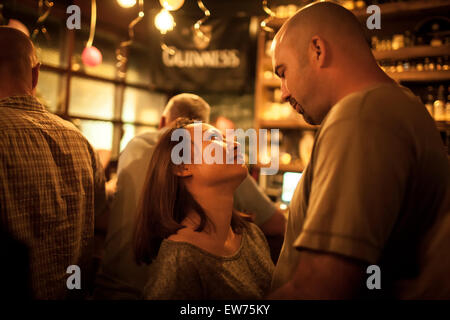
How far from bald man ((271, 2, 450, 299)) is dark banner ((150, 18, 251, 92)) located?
4442 mm

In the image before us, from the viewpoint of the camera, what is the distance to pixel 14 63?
1597 millimetres

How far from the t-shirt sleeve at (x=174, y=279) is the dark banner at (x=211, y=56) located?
174 inches

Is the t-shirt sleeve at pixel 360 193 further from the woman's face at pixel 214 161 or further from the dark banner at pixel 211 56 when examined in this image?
the dark banner at pixel 211 56

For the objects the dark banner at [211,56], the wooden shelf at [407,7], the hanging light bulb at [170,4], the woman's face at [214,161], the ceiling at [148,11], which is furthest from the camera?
the dark banner at [211,56]

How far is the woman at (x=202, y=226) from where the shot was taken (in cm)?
121

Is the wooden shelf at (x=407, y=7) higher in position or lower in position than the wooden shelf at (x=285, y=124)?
higher

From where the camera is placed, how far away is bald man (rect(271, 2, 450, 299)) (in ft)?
2.38

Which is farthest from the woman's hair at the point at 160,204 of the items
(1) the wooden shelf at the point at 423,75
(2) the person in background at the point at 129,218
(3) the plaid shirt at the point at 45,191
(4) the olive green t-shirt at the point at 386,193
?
(1) the wooden shelf at the point at 423,75

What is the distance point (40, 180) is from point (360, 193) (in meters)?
1.29

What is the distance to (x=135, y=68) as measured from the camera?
5762 mm

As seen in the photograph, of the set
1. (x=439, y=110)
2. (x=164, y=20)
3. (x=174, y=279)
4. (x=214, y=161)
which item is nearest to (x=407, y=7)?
(x=439, y=110)
